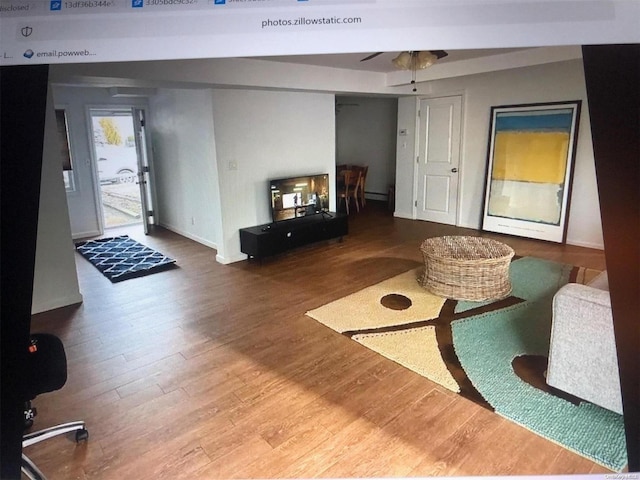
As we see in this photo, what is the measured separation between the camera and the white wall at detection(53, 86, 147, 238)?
5.55m

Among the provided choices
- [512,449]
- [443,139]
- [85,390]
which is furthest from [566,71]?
[85,390]

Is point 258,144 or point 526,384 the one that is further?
point 258,144

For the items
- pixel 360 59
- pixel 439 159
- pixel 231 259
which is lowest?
pixel 231 259

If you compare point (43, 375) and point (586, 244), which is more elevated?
point (43, 375)

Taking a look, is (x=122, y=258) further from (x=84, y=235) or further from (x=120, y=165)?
(x=120, y=165)

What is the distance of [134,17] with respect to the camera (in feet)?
2.48

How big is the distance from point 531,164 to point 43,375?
207 inches

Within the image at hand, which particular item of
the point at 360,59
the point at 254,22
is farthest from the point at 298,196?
the point at 254,22

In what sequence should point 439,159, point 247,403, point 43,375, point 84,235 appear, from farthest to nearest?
point 439,159, point 84,235, point 247,403, point 43,375

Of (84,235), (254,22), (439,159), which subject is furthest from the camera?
(439,159)

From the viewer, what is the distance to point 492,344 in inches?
103

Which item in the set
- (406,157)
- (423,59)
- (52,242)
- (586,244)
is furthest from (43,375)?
(406,157)

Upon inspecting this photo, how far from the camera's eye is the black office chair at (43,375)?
1507 millimetres

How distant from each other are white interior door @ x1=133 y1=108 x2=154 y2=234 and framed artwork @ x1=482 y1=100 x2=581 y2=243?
4929 millimetres
